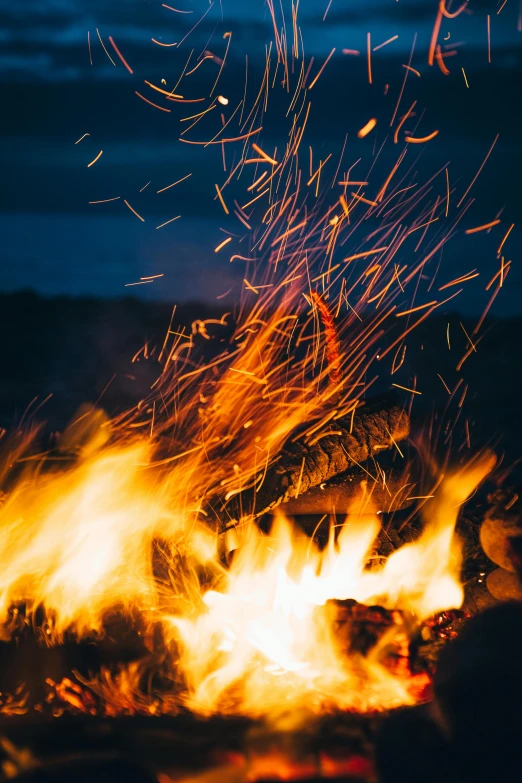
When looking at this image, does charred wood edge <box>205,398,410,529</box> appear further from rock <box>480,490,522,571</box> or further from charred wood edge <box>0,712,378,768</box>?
charred wood edge <box>0,712,378,768</box>

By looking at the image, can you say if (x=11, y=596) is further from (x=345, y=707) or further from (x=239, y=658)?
(x=345, y=707)

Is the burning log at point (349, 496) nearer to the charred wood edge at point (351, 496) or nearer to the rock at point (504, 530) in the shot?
the charred wood edge at point (351, 496)

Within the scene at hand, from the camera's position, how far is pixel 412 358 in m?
11.5

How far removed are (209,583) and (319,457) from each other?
1.00 metres

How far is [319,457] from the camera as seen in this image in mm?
4438

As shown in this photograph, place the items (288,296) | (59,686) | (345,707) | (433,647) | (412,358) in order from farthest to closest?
1. (412,358)
2. (288,296)
3. (433,647)
4. (59,686)
5. (345,707)

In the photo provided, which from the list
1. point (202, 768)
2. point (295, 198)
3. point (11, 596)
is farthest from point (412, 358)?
point (202, 768)

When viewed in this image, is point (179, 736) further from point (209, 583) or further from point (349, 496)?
point (349, 496)

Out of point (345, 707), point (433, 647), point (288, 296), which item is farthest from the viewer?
point (288, 296)

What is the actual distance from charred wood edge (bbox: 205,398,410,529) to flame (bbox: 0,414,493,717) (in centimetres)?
14

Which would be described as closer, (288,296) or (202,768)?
(202,768)

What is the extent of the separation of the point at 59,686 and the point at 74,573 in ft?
2.73

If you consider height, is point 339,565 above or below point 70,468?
below

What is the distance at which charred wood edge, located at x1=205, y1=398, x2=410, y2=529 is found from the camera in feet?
13.7
